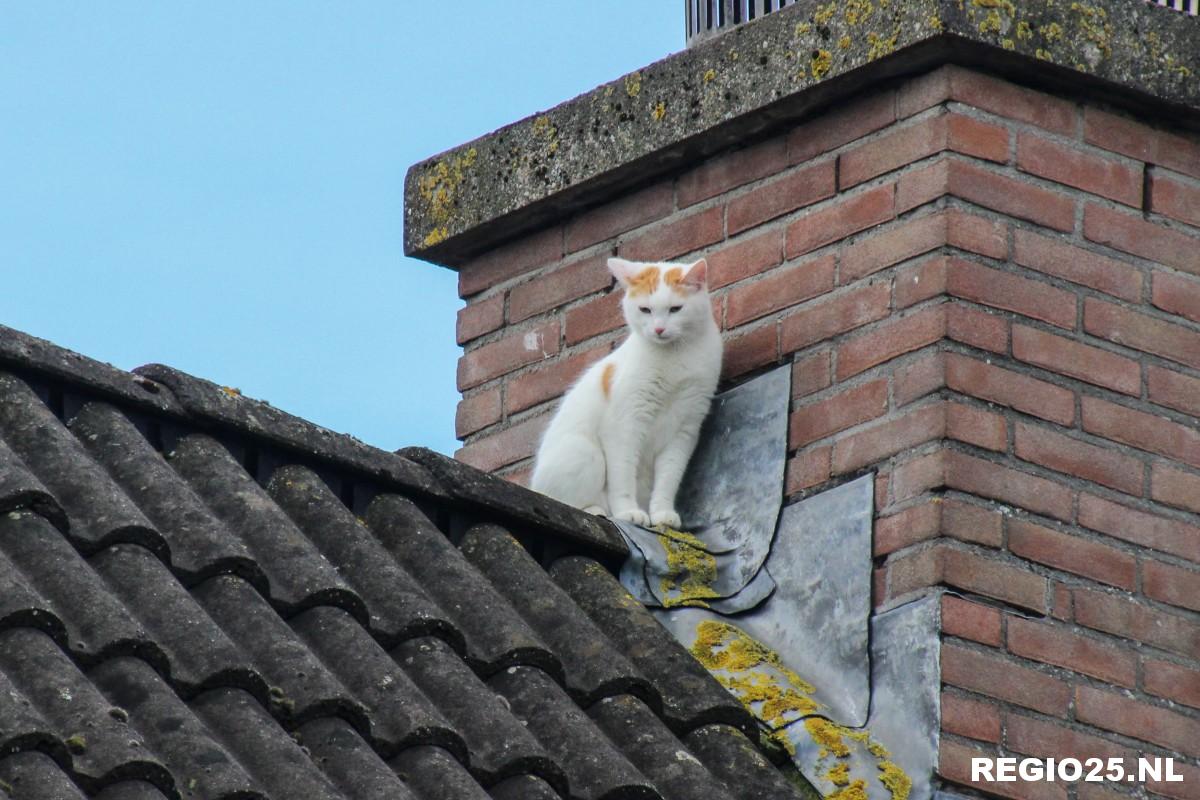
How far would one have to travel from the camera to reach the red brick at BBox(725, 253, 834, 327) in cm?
460

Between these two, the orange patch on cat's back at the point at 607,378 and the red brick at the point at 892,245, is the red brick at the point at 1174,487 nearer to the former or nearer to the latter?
the red brick at the point at 892,245

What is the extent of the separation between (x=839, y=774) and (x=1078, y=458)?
2.71 feet

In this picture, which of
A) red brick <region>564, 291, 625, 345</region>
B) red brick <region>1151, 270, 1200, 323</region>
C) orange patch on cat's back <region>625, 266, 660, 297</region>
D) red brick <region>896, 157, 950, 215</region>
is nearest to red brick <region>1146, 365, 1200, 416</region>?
red brick <region>1151, 270, 1200, 323</region>

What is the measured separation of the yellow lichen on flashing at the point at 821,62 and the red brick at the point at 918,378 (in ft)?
2.23

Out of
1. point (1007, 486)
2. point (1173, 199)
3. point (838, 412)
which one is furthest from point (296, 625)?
point (1173, 199)

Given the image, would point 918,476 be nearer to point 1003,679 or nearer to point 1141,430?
point 1003,679

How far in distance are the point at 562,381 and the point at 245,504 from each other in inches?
56.3

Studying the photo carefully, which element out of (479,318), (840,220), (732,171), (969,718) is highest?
(732,171)

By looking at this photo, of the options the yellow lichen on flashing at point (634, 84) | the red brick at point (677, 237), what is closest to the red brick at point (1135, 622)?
the red brick at point (677, 237)

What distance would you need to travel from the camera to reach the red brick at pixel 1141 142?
15.3ft

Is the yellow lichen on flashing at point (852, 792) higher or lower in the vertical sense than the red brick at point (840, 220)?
lower

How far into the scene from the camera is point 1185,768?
13.6 feet

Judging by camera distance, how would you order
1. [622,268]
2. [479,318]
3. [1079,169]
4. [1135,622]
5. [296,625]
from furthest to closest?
[479,318] < [622,268] < [1079,169] < [1135,622] < [296,625]

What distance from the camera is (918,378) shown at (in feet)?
14.0
